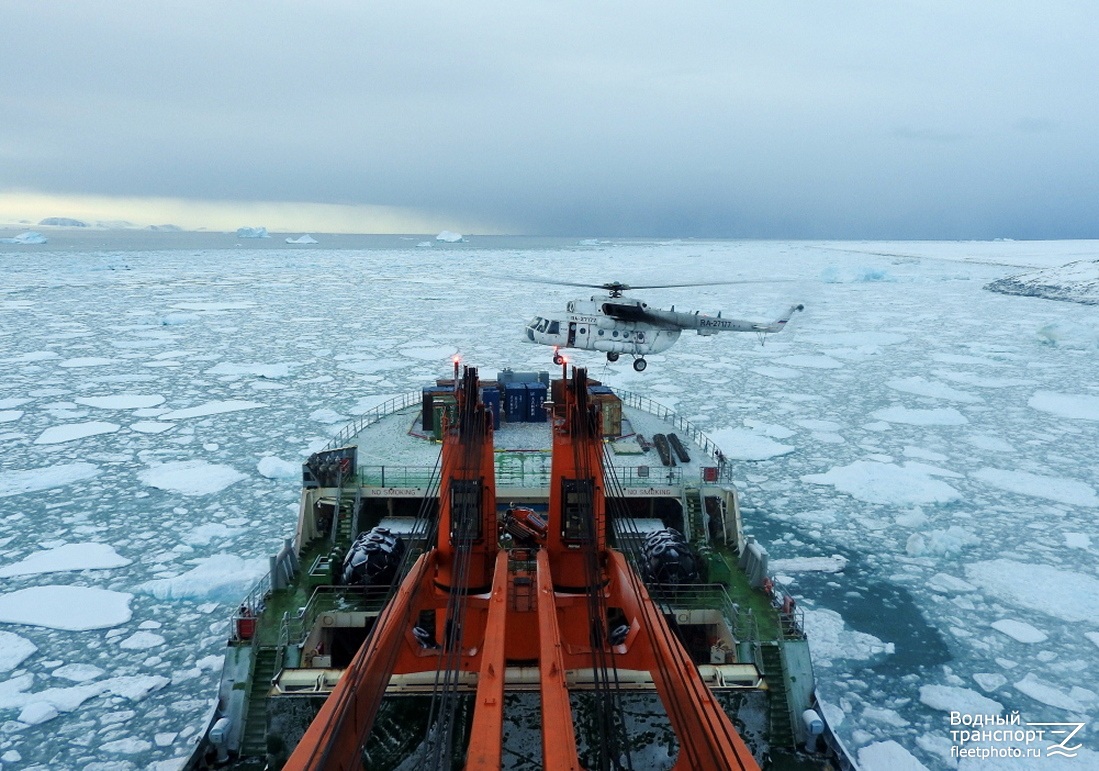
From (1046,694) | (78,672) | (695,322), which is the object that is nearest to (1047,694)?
(1046,694)

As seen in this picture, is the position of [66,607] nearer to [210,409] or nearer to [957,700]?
[210,409]

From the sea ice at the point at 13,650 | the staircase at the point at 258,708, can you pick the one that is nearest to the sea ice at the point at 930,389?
the staircase at the point at 258,708

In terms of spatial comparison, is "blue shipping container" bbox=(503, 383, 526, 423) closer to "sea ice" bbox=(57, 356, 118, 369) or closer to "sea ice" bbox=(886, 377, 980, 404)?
"sea ice" bbox=(886, 377, 980, 404)

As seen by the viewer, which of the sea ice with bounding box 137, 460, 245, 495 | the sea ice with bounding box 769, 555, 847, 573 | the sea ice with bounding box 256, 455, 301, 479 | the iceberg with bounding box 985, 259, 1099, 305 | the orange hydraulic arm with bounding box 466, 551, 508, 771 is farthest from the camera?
the iceberg with bounding box 985, 259, 1099, 305

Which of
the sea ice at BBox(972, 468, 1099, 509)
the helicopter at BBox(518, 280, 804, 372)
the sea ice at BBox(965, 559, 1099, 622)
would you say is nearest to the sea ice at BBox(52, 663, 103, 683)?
the helicopter at BBox(518, 280, 804, 372)

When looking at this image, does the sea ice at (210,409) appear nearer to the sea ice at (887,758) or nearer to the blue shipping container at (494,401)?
the blue shipping container at (494,401)
